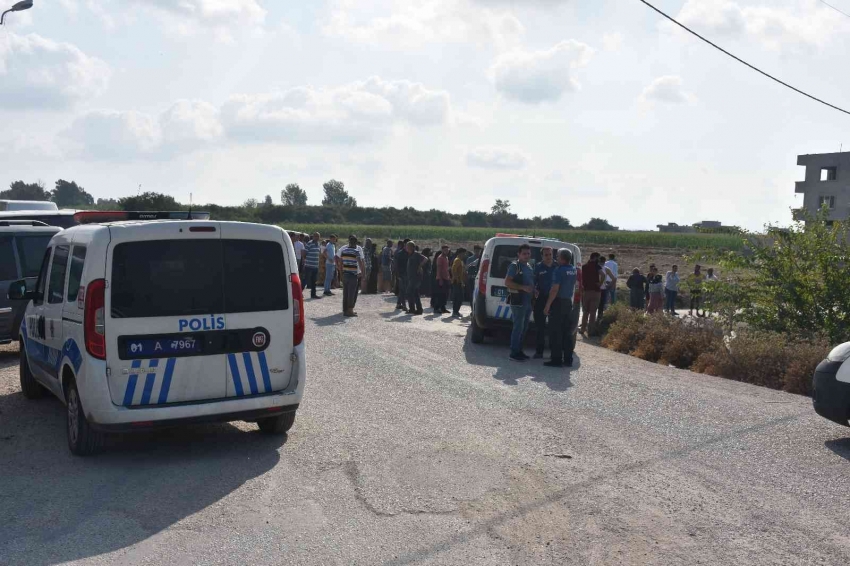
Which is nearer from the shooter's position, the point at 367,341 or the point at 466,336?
the point at 367,341

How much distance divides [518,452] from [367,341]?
735cm

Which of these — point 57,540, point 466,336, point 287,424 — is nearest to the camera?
point 57,540

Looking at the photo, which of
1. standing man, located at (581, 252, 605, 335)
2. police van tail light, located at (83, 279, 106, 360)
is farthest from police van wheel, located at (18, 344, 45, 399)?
standing man, located at (581, 252, 605, 335)

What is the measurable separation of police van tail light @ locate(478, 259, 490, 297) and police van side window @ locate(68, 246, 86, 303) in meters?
8.27

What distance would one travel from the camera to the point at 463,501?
19.3ft

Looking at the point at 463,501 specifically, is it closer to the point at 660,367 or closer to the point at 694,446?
the point at 694,446

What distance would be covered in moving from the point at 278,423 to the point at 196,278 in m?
1.53

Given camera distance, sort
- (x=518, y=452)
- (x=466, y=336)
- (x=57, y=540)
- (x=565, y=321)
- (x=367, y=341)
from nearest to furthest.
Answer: (x=57, y=540) < (x=518, y=452) < (x=565, y=321) < (x=367, y=341) < (x=466, y=336)

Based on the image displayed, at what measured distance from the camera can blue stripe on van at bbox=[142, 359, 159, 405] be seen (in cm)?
680

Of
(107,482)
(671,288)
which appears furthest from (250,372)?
(671,288)

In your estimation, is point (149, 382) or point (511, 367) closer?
point (149, 382)

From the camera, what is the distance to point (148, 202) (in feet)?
90.3

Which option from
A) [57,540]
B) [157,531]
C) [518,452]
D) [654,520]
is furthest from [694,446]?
[57,540]

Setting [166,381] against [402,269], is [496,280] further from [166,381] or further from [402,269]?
[166,381]
